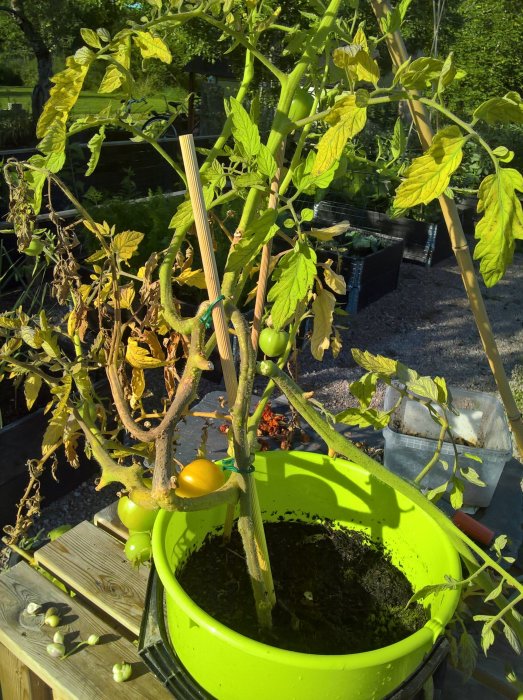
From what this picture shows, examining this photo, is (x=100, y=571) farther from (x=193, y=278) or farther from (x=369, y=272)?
(x=369, y=272)

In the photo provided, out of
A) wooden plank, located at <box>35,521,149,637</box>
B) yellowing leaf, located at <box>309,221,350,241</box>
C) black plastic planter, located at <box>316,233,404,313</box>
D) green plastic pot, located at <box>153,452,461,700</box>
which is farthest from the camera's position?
black plastic planter, located at <box>316,233,404,313</box>

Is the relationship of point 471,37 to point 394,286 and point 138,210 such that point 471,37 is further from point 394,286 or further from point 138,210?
point 138,210

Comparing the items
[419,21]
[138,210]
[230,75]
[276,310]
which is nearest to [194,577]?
[276,310]

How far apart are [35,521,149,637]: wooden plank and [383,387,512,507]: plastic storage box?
2.48 ft

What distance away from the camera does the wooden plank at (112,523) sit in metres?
1.34

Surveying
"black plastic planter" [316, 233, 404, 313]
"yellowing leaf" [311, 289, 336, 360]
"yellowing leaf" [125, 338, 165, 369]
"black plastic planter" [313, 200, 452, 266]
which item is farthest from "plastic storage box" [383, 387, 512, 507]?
"black plastic planter" [313, 200, 452, 266]

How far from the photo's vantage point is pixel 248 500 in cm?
86

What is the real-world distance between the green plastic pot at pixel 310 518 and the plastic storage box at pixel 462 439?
0.47 meters

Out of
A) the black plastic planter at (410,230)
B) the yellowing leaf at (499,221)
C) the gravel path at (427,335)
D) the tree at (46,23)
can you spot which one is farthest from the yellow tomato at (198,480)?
the tree at (46,23)

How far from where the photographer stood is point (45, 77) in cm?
679

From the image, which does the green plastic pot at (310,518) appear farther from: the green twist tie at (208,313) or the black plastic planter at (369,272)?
the black plastic planter at (369,272)

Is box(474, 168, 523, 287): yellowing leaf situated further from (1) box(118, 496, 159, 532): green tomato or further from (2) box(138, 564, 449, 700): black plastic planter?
(1) box(118, 496, 159, 532): green tomato

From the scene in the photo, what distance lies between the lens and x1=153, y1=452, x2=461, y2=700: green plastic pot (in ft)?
2.37

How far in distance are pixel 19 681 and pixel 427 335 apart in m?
3.30
